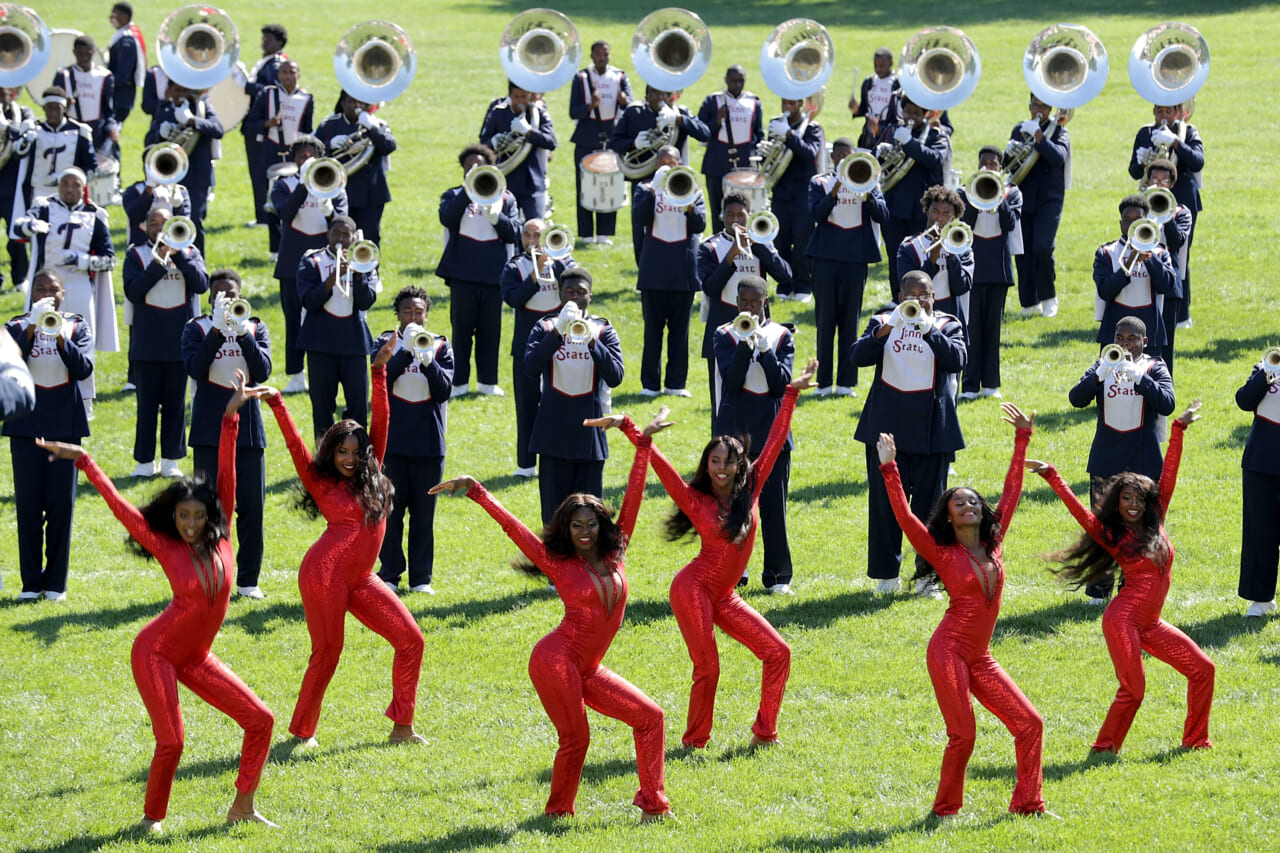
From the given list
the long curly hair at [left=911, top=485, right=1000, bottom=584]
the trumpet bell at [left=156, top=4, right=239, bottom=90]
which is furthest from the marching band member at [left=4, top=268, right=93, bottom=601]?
the trumpet bell at [left=156, top=4, right=239, bottom=90]

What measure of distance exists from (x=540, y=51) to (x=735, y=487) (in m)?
11.1

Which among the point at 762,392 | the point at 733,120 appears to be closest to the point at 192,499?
the point at 762,392

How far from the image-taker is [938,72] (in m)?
19.2

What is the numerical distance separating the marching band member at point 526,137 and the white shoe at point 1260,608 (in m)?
9.16

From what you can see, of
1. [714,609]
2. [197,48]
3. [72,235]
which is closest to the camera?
[714,609]

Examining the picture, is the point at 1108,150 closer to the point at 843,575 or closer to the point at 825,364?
the point at 825,364

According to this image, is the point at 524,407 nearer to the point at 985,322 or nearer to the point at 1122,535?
the point at 985,322

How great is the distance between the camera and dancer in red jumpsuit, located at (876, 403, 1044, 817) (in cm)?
943

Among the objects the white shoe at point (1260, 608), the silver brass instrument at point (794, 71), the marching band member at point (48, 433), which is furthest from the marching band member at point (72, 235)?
the white shoe at point (1260, 608)

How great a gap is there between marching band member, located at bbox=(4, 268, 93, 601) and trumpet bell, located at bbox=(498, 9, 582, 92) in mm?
7837

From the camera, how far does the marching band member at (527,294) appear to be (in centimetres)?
1566

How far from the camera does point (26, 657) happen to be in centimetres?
1240

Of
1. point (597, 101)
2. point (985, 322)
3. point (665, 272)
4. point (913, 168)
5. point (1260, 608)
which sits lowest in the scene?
point (1260, 608)

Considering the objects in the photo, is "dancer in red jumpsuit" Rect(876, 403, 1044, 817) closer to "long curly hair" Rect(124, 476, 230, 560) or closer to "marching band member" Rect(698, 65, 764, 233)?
"long curly hair" Rect(124, 476, 230, 560)
